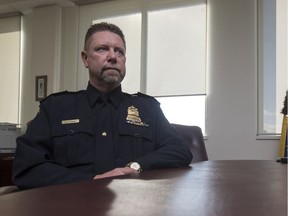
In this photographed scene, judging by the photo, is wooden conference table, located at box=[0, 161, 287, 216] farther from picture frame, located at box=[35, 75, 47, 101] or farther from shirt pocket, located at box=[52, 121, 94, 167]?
picture frame, located at box=[35, 75, 47, 101]

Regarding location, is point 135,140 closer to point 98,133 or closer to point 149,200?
point 98,133

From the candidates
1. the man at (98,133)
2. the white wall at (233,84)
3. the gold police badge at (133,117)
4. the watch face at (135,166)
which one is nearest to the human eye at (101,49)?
the man at (98,133)

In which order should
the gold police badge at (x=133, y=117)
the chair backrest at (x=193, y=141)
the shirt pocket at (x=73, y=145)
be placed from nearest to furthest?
the shirt pocket at (x=73, y=145)
the gold police badge at (x=133, y=117)
the chair backrest at (x=193, y=141)

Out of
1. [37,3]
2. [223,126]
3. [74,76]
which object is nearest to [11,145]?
[74,76]

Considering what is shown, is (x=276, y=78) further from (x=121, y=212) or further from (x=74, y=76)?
(x=121, y=212)

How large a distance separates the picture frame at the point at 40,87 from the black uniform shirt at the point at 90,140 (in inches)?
123

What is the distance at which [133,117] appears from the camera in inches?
61.3

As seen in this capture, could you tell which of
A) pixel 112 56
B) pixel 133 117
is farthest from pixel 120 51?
pixel 133 117

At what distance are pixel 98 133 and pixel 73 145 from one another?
11 cm

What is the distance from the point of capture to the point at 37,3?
15.0 ft

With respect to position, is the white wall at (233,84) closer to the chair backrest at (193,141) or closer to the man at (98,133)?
the chair backrest at (193,141)

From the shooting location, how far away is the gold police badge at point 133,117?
153 centimetres

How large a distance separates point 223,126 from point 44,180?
9.30ft

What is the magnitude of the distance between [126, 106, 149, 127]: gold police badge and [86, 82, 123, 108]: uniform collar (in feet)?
0.22
